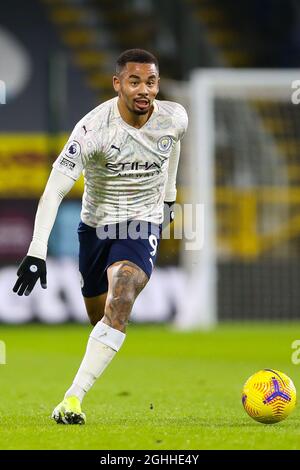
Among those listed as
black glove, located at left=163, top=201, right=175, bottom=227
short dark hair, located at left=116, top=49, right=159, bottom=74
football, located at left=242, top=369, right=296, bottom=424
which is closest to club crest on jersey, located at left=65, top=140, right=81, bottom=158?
short dark hair, located at left=116, top=49, right=159, bottom=74

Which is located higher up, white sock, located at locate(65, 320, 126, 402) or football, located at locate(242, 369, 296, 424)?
white sock, located at locate(65, 320, 126, 402)

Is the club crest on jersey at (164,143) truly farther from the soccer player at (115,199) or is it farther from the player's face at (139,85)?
the player's face at (139,85)

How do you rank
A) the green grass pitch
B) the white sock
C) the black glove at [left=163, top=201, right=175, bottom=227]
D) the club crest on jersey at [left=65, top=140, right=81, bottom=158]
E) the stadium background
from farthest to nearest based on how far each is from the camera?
the black glove at [left=163, top=201, right=175, bottom=227] < the stadium background < the club crest on jersey at [left=65, top=140, right=81, bottom=158] < the white sock < the green grass pitch

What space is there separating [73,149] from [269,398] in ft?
5.63

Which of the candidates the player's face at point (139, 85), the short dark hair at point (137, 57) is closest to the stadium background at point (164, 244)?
the player's face at point (139, 85)

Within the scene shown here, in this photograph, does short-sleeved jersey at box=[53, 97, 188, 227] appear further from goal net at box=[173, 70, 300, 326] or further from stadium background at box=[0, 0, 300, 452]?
goal net at box=[173, 70, 300, 326]

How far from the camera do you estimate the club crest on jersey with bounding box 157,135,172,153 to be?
692 cm

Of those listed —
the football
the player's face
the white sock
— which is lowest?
the football

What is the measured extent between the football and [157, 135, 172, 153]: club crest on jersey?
145cm

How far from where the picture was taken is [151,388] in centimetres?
905

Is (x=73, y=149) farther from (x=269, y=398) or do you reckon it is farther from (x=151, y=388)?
(x=151, y=388)

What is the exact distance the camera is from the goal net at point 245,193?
16703 millimetres

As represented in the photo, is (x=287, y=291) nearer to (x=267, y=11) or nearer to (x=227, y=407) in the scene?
(x=267, y=11)

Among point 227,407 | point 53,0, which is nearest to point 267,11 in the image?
point 53,0
